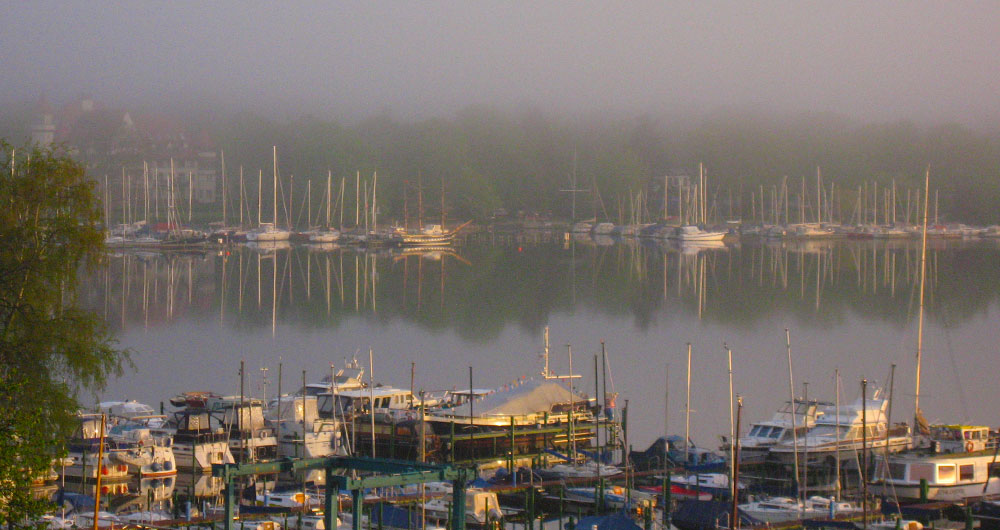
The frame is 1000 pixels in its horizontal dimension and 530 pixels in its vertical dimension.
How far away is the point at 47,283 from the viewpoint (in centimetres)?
1422

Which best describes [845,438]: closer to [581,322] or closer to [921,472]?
[921,472]

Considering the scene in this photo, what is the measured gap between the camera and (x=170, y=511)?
55.8ft

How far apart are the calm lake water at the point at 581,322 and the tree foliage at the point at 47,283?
9.02m

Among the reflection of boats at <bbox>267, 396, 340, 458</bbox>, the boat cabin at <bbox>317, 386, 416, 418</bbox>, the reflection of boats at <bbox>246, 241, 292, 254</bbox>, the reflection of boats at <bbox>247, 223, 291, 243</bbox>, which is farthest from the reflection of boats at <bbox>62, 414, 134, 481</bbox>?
the reflection of boats at <bbox>247, 223, 291, 243</bbox>

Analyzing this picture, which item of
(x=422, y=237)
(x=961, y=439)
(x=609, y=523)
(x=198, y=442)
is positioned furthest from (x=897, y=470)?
(x=422, y=237)

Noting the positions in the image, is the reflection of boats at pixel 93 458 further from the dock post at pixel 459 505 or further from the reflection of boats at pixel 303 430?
the dock post at pixel 459 505

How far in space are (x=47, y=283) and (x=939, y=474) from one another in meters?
11.9

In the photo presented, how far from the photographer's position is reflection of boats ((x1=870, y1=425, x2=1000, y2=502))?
1742 cm

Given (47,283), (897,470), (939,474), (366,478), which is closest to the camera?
(366,478)

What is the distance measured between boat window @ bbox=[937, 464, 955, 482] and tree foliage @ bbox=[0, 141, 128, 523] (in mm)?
11083

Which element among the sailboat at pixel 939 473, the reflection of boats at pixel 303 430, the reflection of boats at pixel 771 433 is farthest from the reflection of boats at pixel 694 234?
the sailboat at pixel 939 473

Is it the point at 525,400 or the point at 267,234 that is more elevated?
the point at 267,234

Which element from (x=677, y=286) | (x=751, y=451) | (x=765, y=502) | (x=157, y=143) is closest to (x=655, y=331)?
(x=677, y=286)

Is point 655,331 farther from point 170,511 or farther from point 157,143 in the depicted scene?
point 157,143
